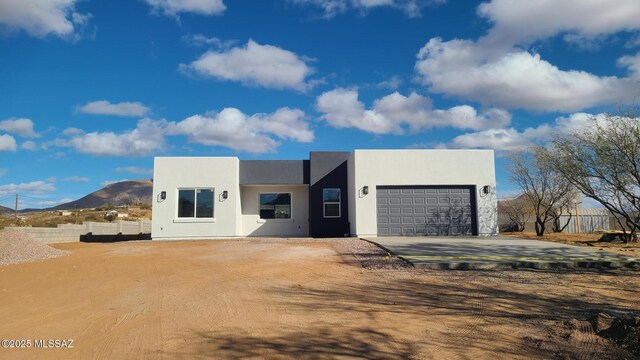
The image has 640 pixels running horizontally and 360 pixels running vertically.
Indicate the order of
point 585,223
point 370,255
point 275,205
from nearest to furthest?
point 370,255, point 275,205, point 585,223

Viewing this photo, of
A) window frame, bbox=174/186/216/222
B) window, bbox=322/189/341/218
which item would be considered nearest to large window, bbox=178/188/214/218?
window frame, bbox=174/186/216/222

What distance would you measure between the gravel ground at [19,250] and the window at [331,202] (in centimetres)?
1128

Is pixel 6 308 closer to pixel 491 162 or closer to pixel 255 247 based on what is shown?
pixel 255 247

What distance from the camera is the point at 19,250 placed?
13820mm

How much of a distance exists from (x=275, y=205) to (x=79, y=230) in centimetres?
1028

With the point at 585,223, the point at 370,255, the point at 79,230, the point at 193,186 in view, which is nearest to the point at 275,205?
the point at 193,186

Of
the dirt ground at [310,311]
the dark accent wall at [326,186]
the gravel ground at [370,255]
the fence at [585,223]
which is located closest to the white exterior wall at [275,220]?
the dark accent wall at [326,186]

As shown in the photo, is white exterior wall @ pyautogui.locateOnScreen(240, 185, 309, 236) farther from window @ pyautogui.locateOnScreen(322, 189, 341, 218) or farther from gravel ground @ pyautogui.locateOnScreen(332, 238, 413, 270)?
gravel ground @ pyautogui.locateOnScreen(332, 238, 413, 270)

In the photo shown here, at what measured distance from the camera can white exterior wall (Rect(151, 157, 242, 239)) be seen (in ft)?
67.4

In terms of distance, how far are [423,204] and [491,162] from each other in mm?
3703

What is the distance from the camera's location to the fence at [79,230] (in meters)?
19.8

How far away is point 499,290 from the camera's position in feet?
25.2

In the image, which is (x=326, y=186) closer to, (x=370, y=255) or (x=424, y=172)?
(x=424, y=172)

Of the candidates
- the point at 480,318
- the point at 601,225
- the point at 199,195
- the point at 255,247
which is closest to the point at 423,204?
the point at 255,247
